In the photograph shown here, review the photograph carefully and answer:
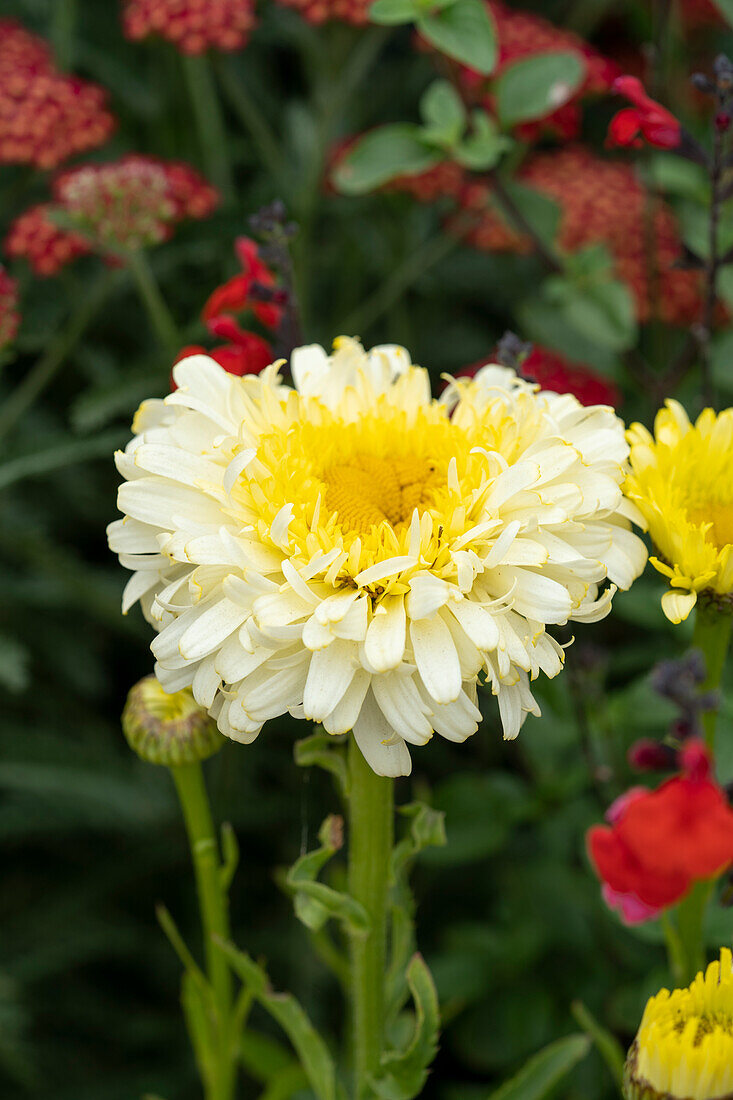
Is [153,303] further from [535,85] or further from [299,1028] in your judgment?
[299,1028]

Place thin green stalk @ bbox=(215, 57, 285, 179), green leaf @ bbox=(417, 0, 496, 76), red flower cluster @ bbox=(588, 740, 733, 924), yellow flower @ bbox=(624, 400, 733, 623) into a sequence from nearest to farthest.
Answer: red flower cluster @ bbox=(588, 740, 733, 924)
yellow flower @ bbox=(624, 400, 733, 623)
green leaf @ bbox=(417, 0, 496, 76)
thin green stalk @ bbox=(215, 57, 285, 179)

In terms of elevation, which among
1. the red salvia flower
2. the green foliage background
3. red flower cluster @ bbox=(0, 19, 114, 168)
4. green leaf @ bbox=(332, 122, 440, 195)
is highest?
red flower cluster @ bbox=(0, 19, 114, 168)

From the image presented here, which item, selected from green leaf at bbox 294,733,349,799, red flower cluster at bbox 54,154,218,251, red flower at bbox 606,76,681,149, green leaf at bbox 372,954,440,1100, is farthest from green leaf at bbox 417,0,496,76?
green leaf at bbox 372,954,440,1100

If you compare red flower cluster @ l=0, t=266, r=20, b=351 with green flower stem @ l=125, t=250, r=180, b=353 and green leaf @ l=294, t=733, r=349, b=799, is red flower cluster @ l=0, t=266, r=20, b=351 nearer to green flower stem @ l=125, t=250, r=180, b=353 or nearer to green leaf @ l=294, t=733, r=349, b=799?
green flower stem @ l=125, t=250, r=180, b=353

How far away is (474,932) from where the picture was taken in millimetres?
843

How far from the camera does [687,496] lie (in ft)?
1.91

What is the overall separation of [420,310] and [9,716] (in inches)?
24.1

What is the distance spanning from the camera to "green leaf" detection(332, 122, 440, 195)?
0.82m

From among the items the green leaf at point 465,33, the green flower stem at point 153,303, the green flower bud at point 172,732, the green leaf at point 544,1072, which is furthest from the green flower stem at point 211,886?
the green leaf at point 465,33

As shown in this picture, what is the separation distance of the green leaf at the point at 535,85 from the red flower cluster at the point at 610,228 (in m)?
0.12

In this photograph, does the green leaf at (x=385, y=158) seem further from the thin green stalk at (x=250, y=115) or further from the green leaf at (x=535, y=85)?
the thin green stalk at (x=250, y=115)

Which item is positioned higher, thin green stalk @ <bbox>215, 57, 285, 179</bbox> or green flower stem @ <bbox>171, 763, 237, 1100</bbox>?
thin green stalk @ <bbox>215, 57, 285, 179</bbox>

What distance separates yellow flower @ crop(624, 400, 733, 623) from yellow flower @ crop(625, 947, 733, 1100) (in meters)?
0.17

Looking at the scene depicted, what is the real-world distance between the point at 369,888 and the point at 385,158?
553mm
